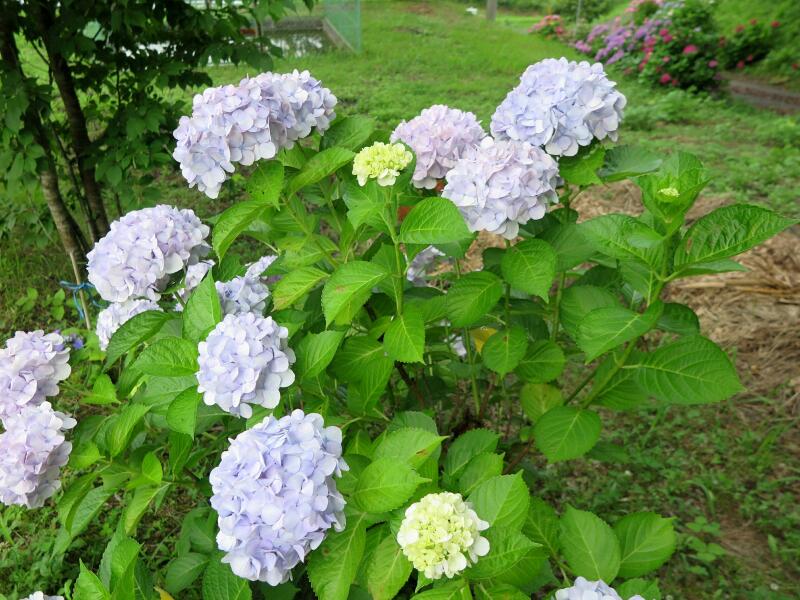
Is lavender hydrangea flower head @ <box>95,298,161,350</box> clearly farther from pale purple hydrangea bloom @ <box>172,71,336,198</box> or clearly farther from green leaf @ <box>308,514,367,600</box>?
green leaf @ <box>308,514,367,600</box>

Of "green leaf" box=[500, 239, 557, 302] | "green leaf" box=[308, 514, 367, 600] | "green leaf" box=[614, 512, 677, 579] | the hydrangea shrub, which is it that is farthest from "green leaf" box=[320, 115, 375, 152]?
"green leaf" box=[614, 512, 677, 579]

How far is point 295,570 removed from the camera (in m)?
1.30

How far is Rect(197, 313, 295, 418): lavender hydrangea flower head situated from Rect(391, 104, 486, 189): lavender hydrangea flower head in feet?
1.60

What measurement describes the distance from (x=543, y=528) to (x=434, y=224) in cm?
51

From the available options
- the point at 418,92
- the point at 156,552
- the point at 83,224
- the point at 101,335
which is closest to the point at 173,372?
the point at 101,335

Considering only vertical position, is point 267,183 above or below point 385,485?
above

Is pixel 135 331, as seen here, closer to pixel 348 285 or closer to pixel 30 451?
pixel 30 451

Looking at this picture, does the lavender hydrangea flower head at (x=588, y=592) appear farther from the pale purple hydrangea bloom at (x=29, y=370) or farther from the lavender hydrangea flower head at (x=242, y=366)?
the pale purple hydrangea bloom at (x=29, y=370)

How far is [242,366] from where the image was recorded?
88cm

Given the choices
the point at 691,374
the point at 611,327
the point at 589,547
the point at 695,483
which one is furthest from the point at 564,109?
the point at 695,483

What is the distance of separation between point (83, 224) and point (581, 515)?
120 inches

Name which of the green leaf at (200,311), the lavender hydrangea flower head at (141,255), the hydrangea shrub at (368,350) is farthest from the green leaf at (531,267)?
the lavender hydrangea flower head at (141,255)

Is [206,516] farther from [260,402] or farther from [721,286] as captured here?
[721,286]

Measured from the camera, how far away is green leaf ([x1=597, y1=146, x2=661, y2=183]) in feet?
3.72
